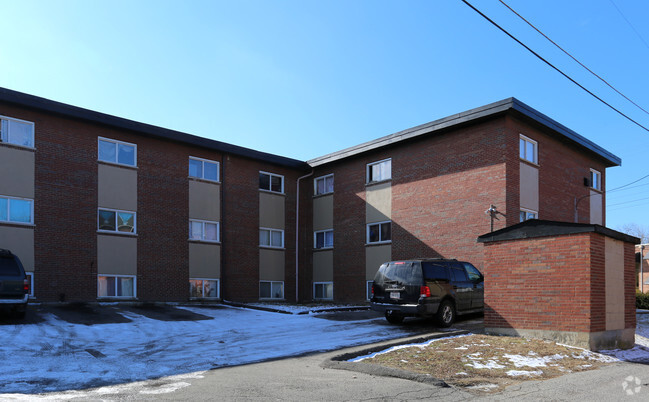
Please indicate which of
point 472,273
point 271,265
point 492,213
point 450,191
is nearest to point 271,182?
point 271,265

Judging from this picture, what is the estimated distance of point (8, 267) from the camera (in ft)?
46.5

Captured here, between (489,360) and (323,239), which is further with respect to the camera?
(323,239)

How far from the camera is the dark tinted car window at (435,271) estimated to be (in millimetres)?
14367

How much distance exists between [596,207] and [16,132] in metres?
23.7

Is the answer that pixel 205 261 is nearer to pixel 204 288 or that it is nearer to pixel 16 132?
pixel 204 288

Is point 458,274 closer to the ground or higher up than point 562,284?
closer to the ground

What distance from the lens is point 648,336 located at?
13.8 metres

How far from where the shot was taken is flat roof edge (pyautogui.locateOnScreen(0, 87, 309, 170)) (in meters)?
18.5

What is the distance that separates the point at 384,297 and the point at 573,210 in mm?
12289

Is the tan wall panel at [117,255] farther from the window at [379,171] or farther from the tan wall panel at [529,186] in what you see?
the tan wall panel at [529,186]

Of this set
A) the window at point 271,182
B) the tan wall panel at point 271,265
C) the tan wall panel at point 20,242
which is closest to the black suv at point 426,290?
the tan wall panel at point 271,265

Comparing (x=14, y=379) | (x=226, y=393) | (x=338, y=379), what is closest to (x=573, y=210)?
(x=338, y=379)

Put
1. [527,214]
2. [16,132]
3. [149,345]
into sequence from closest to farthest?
[149,345] < [16,132] < [527,214]

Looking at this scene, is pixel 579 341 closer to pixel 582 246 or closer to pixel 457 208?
pixel 582 246
